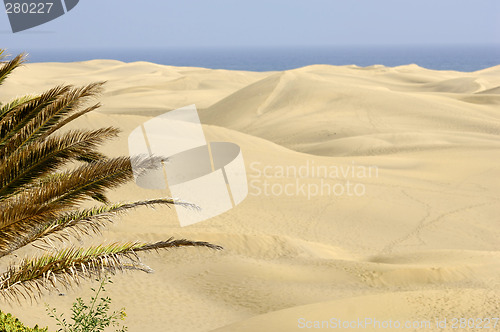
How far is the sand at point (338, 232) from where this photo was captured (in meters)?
9.27

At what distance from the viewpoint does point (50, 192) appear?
5.64m

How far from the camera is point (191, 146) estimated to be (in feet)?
67.1

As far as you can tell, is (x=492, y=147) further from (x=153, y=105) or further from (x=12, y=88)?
(x=12, y=88)

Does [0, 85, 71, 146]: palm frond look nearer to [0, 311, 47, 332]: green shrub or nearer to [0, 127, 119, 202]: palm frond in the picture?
[0, 127, 119, 202]: palm frond

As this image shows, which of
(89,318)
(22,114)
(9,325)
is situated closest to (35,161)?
(22,114)

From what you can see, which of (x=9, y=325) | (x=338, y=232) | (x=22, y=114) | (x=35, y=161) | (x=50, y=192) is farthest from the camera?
(x=338, y=232)

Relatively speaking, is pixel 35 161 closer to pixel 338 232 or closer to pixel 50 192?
pixel 50 192

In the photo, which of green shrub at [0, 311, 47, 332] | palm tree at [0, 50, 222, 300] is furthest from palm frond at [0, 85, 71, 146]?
green shrub at [0, 311, 47, 332]

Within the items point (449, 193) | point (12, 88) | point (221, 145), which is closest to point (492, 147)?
point (449, 193)

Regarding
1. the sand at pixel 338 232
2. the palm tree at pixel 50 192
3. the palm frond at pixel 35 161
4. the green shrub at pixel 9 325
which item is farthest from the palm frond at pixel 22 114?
the sand at pixel 338 232

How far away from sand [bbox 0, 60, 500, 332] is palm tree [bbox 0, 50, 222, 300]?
2538 millimetres

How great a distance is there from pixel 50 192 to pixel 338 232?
10654 mm

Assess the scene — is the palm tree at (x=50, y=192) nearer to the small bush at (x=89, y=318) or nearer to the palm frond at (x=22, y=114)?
the palm frond at (x=22, y=114)

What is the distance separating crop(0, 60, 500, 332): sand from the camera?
9.27 m
